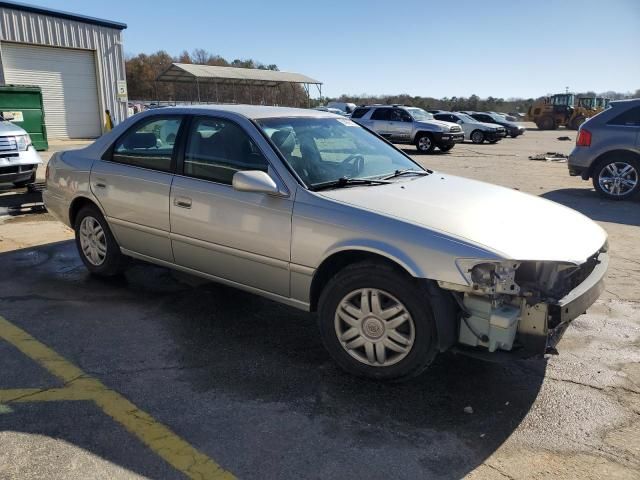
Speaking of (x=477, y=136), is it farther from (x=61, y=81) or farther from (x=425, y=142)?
(x=61, y=81)

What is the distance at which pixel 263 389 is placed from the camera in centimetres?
327

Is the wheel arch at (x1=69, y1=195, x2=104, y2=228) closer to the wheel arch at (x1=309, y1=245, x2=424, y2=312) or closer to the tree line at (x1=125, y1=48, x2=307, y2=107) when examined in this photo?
the wheel arch at (x1=309, y1=245, x2=424, y2=312)

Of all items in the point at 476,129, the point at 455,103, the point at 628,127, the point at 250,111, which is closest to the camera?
the point at 250,111

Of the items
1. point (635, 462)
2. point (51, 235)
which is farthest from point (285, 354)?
point (51, 235)

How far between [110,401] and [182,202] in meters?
1.62

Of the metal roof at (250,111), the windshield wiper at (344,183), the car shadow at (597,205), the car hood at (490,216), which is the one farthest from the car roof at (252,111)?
the car shadow at (597,205)

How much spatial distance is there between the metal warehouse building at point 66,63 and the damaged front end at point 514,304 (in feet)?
69.4

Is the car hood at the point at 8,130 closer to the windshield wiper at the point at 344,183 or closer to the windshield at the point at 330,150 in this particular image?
the windshield at the point at 330,150

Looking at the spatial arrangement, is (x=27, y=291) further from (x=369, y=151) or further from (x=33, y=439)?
(x=369, y=151)

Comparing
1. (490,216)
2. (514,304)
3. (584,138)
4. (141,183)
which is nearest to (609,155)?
(584,138)

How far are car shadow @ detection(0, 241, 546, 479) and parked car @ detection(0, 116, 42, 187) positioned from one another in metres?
4.26

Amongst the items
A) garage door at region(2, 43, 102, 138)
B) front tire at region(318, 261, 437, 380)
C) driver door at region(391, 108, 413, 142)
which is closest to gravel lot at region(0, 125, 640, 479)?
front tire at region(318, 261, 437, 380)

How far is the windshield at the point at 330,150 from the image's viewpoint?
12.6ft

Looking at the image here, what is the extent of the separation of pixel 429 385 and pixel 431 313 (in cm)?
58
